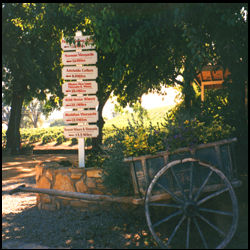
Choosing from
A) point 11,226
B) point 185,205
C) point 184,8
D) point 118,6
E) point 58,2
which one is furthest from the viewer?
point 58,2

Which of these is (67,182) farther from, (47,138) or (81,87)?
(47,138)

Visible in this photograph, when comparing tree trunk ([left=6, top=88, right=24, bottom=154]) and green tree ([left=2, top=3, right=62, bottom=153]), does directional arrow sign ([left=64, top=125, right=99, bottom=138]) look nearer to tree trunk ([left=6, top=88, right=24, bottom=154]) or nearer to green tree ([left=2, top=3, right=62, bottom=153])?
green tree ([left=2, top=3, right=62, bottom=153])

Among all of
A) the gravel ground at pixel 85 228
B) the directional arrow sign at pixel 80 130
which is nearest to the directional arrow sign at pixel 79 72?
the directional arrow sign at pixel 80 130

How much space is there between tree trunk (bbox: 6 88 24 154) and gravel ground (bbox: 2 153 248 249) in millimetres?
11768

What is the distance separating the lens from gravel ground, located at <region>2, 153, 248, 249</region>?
3771 millimetres

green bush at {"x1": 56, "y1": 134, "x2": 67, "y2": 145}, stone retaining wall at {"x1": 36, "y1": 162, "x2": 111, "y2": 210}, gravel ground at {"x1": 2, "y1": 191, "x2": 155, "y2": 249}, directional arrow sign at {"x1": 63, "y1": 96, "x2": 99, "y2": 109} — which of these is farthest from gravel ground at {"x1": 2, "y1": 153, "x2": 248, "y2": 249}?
green bush at {"x1": 56, "y1": 134, "x2": 67, "y2": 145}

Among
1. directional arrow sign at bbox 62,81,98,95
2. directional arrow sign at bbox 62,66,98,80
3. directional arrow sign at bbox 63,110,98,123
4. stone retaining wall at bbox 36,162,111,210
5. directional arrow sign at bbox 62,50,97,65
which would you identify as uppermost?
directional arrow sign at bbox 62,50,97,65

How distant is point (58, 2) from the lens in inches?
208

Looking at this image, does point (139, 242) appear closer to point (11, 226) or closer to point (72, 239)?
point (72, 239)

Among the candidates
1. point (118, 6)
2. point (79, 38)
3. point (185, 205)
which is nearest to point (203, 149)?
point (185, 205)

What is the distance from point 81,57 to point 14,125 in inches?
496

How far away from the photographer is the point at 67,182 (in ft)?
17.4

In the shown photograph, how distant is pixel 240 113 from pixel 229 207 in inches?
53.3

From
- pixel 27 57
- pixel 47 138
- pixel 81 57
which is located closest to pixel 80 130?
pixel 81 57
